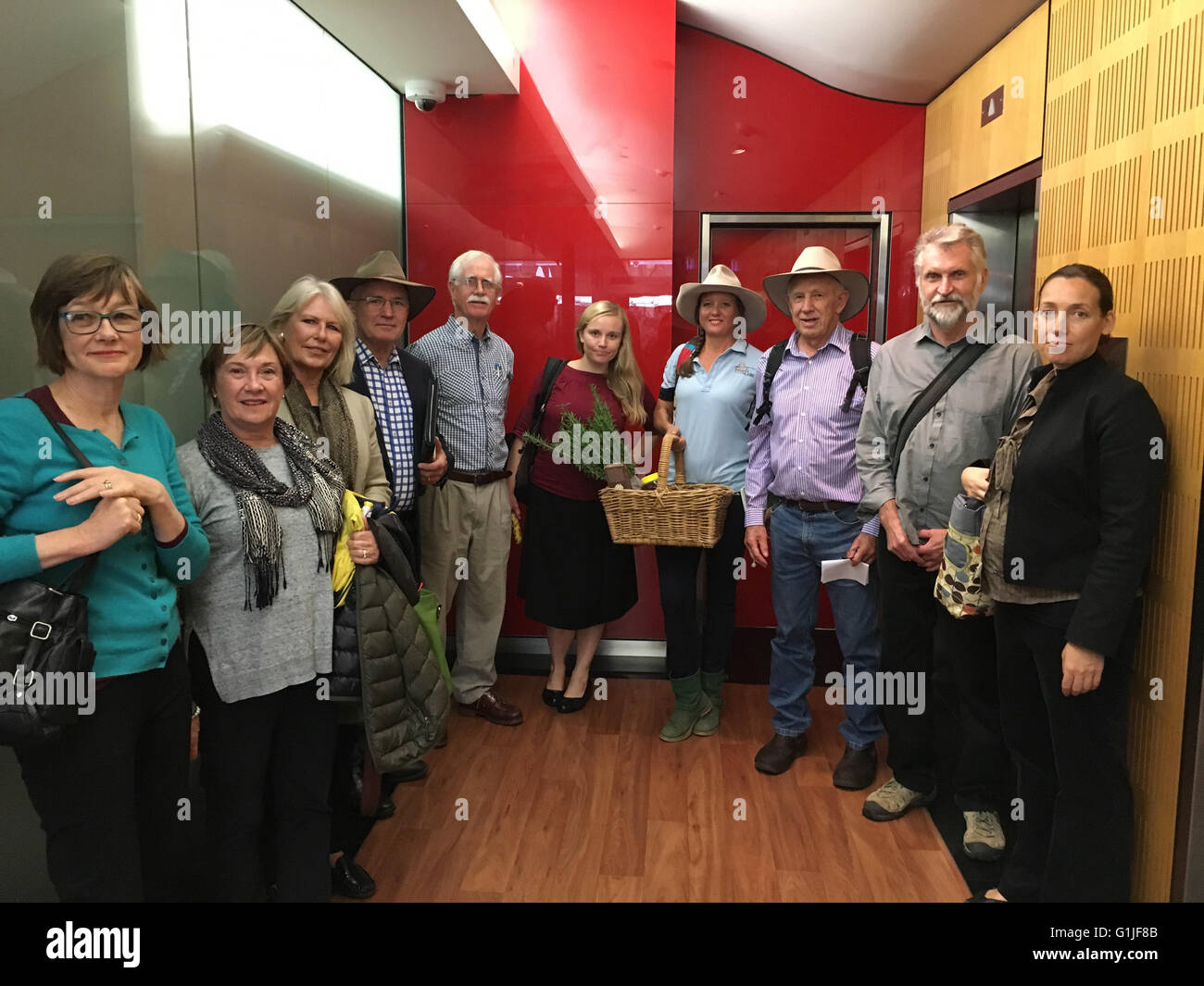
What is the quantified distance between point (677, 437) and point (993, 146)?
5.82ft

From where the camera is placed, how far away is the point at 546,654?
4.71 metres

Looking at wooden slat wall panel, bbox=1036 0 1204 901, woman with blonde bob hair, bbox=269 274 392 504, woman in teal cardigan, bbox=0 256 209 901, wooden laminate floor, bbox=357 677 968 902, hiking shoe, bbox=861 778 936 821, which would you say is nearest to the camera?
woman in teal cardigan, bbox=0 256 209 901

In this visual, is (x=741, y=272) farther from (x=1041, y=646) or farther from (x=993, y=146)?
(x=1041, y=646)

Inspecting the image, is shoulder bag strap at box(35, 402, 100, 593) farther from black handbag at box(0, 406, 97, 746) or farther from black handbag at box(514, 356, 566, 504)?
black handbag at box(514, 356, 566, 504)

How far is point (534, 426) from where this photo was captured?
387cm

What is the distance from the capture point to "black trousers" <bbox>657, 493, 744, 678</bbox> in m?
3.62

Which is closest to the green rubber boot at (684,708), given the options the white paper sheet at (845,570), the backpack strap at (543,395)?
the white paper sheet at (845,570)

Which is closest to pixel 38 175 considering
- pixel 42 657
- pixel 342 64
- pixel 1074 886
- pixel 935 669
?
pixel 42 657

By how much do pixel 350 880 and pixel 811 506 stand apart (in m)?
2.00

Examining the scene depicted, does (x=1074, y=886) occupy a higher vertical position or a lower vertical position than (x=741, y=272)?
lower

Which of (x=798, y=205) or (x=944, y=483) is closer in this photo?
(x=944, y=483)

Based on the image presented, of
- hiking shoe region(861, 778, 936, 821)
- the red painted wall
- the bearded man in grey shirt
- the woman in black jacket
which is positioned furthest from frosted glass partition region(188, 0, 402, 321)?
hiking shoe region(861, 778, 936, 821)

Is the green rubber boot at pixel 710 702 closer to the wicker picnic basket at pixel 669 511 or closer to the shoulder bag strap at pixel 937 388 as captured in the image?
Answer: the wicker picnic basket at pixel 669 511

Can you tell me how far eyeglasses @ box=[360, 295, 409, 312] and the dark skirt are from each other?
0.96 metres
